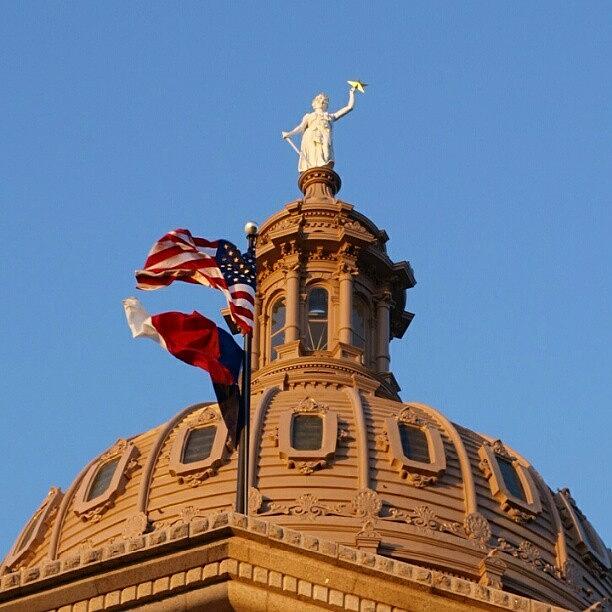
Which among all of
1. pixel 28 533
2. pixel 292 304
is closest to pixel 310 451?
pixel 28 533

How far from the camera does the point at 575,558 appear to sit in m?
64.0

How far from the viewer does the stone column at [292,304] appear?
72.4 m

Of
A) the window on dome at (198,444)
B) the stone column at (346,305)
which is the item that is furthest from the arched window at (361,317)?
the window on dome at (198,444)

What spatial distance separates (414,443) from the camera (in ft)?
209

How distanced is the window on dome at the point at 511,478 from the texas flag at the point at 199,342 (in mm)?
31961

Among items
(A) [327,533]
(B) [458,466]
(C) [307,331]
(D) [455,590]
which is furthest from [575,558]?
(D) [455,590]

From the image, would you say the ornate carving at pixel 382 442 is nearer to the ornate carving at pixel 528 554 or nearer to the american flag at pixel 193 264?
the ornate carving at pixel 528 554

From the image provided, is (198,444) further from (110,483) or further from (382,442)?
(382,442)

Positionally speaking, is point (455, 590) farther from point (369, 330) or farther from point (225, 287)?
point (369, 330)

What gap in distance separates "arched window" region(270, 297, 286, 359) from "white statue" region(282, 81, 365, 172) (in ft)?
25.7

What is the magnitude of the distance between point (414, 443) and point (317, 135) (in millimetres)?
20656

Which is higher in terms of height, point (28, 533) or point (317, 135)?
point (317, 135)

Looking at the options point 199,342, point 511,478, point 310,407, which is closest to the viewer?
point 199,342

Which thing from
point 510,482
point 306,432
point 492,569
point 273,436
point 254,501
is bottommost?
point 492,569
